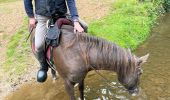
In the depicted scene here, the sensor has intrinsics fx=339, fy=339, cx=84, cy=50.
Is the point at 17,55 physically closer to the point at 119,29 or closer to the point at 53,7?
the point at 119,29

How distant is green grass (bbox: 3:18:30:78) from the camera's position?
29.5ft

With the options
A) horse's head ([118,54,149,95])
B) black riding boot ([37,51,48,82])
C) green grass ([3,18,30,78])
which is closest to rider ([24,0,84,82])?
black riding boot ([37,51,48,82])

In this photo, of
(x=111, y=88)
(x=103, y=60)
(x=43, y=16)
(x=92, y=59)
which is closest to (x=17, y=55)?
(x=111, y=88)

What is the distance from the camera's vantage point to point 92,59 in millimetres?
5953

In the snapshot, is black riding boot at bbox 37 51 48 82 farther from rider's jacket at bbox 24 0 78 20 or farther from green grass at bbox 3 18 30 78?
green grass at bbox 3 18 30 78

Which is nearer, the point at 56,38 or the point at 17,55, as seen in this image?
the point at 56,38

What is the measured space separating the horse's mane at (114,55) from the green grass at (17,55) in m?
3.48

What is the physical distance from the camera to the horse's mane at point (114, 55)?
5719 mm

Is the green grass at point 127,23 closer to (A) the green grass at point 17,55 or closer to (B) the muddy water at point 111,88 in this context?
(B) the muddy water at point 111,88

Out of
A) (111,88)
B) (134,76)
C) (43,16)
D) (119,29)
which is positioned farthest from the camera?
(119,29)

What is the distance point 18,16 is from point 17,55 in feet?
12.3

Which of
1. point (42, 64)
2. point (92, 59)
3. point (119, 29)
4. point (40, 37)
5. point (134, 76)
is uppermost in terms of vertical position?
point (40, 37)

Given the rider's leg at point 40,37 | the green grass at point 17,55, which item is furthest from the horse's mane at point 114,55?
the green grass at point 17,55

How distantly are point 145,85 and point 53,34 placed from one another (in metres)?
2.88
